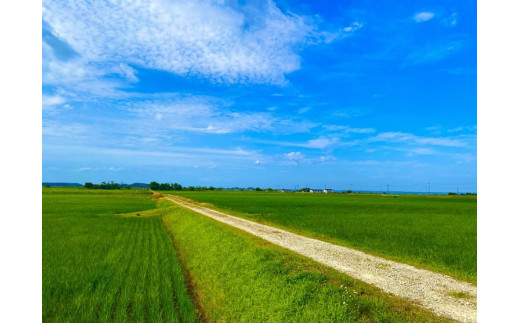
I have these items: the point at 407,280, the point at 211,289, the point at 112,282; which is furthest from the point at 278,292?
the point at 112,282

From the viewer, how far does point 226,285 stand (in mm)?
11039

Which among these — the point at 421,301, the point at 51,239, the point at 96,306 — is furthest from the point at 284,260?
the point at 51,239

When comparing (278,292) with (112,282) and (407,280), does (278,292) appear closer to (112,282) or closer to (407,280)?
(407,280)

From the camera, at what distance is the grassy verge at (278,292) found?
725 cm

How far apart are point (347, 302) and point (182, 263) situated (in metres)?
9.72

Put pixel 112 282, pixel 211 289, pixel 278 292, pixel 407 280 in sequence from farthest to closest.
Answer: pixel 211 289 → pixel 112 282 → pixel 407 280 → pixel 278 292

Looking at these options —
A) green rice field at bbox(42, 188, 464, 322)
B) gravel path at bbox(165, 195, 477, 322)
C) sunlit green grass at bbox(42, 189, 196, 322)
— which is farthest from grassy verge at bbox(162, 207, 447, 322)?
sunlit green grass at bbox(42, 189, 196, 322)

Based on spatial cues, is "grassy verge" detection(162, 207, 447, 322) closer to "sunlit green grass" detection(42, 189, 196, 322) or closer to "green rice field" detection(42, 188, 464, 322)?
"green rice field" detection(42, 188, 464, 322)

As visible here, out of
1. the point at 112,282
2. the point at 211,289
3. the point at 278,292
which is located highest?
the point at 278,292

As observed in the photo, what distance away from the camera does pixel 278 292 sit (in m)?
9.02

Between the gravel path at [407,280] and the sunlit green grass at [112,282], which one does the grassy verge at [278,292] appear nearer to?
the gravel path at [407,280]

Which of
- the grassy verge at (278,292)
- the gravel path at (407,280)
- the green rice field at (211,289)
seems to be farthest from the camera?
the green rice field at (211,289)

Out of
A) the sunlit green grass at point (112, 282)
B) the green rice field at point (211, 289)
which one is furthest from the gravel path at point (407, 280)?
the sunlit green grass at point (112, 282)

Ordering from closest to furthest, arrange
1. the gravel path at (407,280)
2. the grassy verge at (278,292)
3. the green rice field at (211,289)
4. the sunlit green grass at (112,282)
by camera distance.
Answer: the grassy verge at (278,292) < the gravel path at (407,280) < the green rice field at (211,289) < the sunlit green grass at (112,282)
